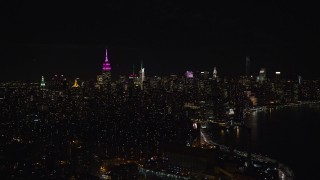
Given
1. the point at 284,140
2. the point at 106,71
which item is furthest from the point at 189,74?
the point at 284,140

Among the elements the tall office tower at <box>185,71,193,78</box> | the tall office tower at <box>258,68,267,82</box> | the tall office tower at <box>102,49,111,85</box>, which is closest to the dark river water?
the tall office tower at <box>102,49,111,85</box>

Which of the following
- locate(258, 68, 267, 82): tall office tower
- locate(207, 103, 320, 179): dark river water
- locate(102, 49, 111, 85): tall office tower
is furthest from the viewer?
locate(258, 68, 267, 82): tall office tower

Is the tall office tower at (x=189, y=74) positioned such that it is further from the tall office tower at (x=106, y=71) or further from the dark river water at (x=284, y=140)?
the dark river water at (x=284, y=140)

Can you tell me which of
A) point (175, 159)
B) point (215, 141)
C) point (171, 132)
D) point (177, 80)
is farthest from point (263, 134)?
point (177, 80)

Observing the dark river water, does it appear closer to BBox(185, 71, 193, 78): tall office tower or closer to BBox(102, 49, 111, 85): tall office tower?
BBox(102, 49, 111, 85): tall office tower

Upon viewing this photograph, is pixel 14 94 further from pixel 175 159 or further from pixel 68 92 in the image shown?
pixel 175 159

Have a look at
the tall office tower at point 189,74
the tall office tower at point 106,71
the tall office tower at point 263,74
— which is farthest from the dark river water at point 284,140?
the tall office tower at point 263,74

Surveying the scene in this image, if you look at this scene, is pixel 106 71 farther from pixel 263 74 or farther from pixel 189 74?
pixel 263 74

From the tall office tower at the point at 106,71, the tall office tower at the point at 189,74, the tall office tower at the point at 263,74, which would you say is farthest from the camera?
the tall office tower at the point at 263,74
